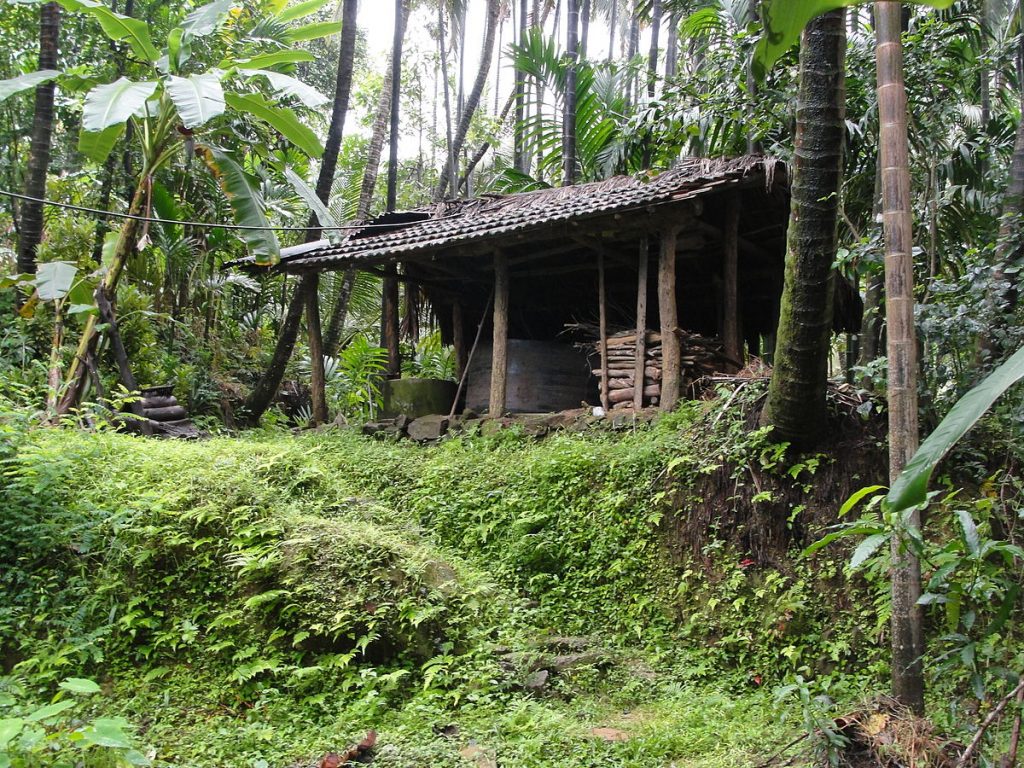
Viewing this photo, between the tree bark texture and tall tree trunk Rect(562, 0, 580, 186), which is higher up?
tall tree trunk Rect(562, 0, 580, 186)

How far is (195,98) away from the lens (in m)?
7.34

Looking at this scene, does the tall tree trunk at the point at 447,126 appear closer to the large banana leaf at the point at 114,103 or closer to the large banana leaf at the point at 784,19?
the large banana leaf at the point at 114,103

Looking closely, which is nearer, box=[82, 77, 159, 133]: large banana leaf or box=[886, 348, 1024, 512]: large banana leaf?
box=[886, 348, 1024, 512]: large banana leaf

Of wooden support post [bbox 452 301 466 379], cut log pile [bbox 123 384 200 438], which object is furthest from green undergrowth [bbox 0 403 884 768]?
wooden support post [bbox 452 301 466 379]

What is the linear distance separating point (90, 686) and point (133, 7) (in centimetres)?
1139

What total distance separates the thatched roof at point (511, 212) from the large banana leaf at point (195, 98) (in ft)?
9.08

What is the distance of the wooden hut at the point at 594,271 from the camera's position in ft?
27.4

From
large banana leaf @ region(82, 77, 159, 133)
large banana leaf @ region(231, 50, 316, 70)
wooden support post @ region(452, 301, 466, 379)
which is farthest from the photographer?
wooden support post @ region(452, 301, 466, 379)

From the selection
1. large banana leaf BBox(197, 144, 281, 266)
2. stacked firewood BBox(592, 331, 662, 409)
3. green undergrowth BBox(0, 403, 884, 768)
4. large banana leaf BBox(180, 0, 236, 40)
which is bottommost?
green undergrowth BBox(0, 403, 884, 768)

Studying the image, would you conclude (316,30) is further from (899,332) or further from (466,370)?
(899,332)

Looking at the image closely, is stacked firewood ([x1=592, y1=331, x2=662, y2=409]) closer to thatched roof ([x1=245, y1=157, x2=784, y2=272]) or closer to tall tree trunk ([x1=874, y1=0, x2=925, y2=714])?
thatched roof ([x1=245, y1=157, x2=784, y2=272])

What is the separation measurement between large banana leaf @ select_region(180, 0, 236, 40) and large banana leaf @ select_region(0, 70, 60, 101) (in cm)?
137

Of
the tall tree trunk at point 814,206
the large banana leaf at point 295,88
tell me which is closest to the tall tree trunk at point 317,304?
the large banana leaf at point 295,88

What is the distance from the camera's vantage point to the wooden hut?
8352 mm
